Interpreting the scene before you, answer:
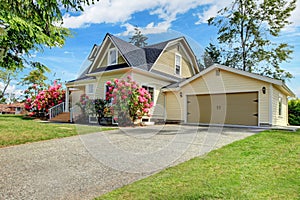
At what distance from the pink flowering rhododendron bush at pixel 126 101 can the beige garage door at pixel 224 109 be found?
366 cm

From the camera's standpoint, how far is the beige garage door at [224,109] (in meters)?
10.6

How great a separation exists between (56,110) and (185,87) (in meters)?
10.3

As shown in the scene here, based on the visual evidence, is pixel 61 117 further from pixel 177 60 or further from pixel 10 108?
pixel 10 108

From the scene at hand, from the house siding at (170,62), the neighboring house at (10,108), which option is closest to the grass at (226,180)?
the house siding at (170,62)

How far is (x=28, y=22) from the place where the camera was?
5.18 meters

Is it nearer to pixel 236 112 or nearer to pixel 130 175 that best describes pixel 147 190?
pixel 130 175

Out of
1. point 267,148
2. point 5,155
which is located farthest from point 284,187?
point 5,155

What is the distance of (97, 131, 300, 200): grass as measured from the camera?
2.53 m

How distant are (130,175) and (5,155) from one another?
3.48m

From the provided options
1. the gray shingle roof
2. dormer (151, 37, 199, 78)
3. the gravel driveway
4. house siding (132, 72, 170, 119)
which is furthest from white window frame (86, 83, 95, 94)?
the gravel driveway

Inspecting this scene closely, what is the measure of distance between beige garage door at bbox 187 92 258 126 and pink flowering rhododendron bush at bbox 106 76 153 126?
366cm

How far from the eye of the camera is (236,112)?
11.1 m

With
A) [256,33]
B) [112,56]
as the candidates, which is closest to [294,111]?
[256,33]

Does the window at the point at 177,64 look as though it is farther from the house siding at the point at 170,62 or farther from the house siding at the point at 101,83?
the house siding at the point at 101,83
